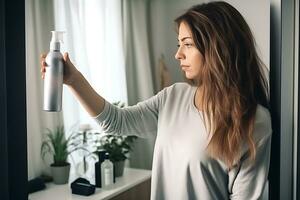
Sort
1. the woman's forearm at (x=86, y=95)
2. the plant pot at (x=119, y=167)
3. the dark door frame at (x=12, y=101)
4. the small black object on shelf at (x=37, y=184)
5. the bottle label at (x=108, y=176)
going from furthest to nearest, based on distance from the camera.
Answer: the plant pot at (x=119, y=167), the bottle label at (x=108, y=176), the small black object on shelf at (x=37, y=184), the woman's forearm at (x=86, y=95), the dark door frame at (x=12, y=101)

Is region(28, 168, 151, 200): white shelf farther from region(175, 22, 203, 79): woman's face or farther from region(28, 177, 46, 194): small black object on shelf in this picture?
region(175, 22, 203, 79): woman's face

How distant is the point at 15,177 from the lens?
45 centimetres

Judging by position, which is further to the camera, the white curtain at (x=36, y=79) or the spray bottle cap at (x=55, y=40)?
the white curtain at (x=36, y=79)

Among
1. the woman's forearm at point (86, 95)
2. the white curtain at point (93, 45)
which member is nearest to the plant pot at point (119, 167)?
the white curtain at point (93, 45)

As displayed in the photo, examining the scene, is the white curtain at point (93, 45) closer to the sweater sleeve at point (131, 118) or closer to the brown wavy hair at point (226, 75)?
the sweater sleeve at point (131, 118)

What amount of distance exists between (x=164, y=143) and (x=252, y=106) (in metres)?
0.21

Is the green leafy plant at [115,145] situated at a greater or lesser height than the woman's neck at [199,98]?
lesser

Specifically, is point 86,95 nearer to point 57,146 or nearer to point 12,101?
point 12,101

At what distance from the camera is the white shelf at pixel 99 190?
1.14 meters

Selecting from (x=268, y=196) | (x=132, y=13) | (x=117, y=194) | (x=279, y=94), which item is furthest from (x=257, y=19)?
(x=117, y=194)

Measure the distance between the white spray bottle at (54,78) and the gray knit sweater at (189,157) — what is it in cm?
20

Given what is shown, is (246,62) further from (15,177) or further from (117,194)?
(117,194)

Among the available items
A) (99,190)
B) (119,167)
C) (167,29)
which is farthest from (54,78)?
(167,29)

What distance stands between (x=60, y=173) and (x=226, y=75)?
2.59 ft
